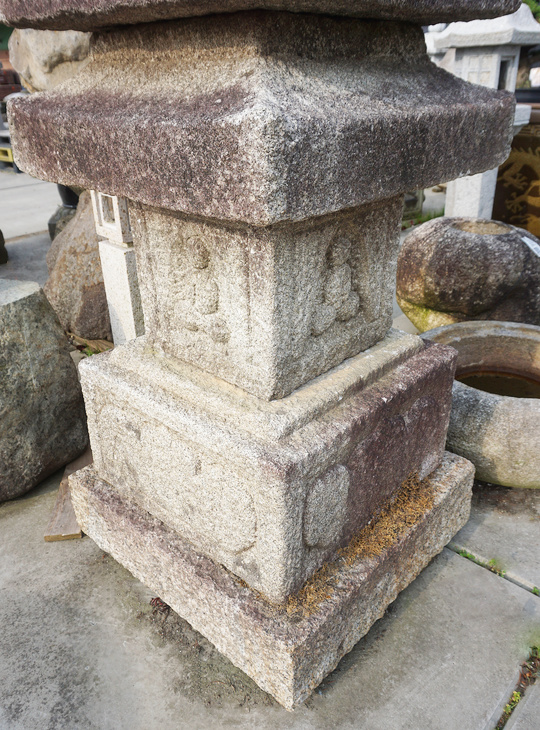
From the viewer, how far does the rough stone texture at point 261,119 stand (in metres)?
1.06

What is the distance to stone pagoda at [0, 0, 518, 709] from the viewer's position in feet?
3.75

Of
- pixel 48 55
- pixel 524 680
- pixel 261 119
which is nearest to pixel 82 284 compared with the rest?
pixel 48 55

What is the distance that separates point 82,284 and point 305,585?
2.73 metres

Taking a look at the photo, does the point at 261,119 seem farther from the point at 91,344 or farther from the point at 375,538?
the point at 91,344

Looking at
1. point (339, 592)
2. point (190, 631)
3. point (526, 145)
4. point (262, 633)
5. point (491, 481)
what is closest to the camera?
point (262, 633)

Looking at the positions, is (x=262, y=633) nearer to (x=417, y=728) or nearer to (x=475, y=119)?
(x=417, y=728)

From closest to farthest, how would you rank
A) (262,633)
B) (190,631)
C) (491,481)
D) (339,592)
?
(262,633) → (339,592) → (190,631) → (491,481)

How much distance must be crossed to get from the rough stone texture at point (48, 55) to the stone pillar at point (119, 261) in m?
1.44

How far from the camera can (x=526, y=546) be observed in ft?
6.82

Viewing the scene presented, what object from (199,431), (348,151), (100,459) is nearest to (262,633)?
(199,431)

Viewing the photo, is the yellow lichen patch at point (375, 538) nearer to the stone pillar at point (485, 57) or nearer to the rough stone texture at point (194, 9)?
the rough stone texture at point (194, 9)

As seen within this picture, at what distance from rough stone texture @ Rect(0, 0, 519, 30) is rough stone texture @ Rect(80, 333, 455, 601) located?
2.93 feet

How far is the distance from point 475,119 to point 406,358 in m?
0.72

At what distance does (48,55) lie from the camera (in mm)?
4020
